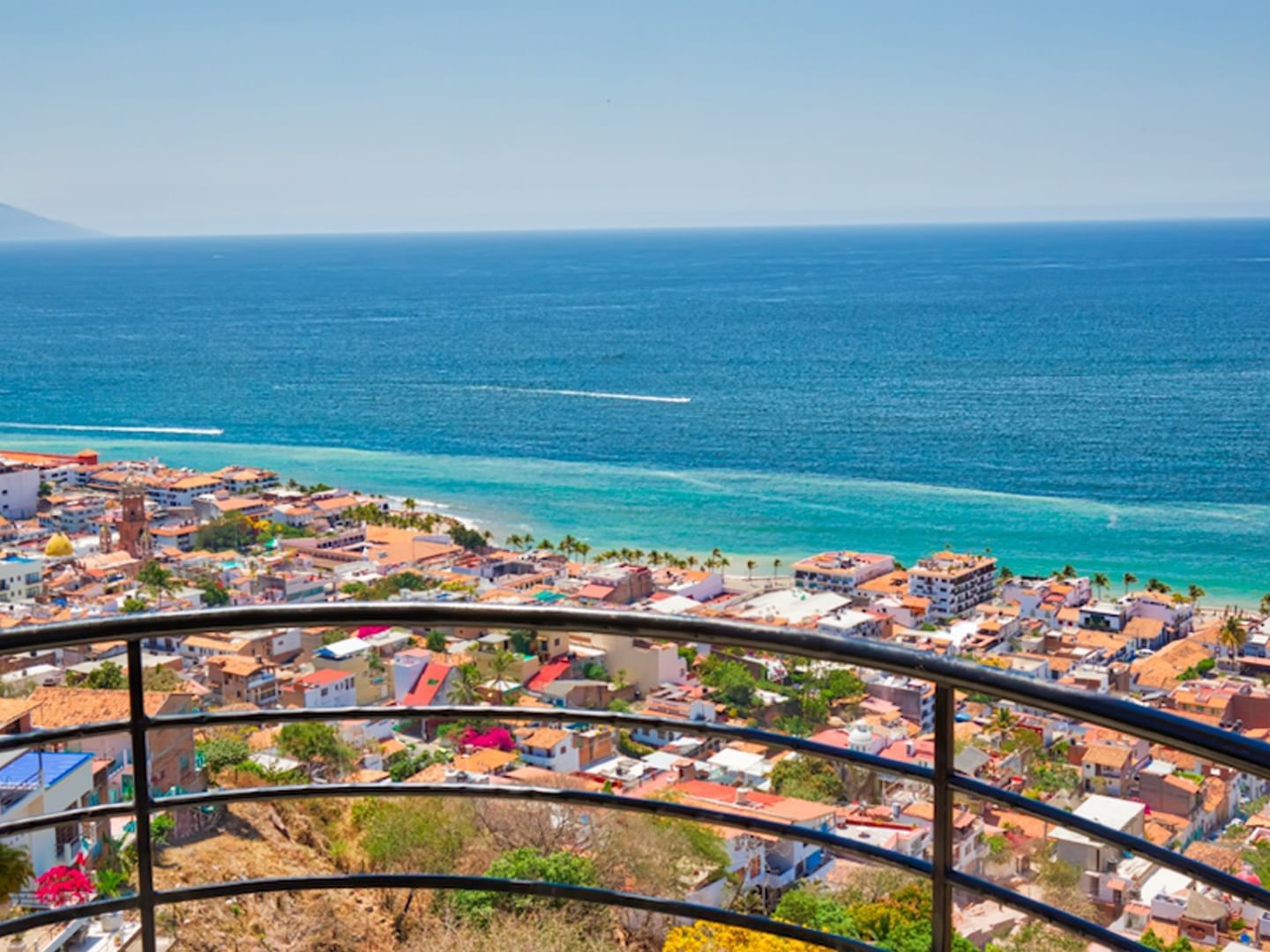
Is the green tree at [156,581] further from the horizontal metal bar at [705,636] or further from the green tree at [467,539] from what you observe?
the horizontal metal bar at [705,636]

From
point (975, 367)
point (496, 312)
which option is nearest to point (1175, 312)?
point (975, 367)

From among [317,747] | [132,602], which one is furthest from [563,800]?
[132,602]

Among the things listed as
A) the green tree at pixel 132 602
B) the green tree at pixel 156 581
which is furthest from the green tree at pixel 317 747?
the green tree at pixel 156 581

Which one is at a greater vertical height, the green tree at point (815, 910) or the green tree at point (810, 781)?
the green tree at point (810, 781)

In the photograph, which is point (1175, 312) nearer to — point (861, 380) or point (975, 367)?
point (975, 367)

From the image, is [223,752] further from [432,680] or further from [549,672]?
[432,680]

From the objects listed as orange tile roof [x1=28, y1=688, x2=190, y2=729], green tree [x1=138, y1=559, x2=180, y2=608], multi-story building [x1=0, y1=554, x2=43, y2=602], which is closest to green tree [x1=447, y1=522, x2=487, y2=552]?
green tree [x1=138, y1=559, x2=180, y2=608]
